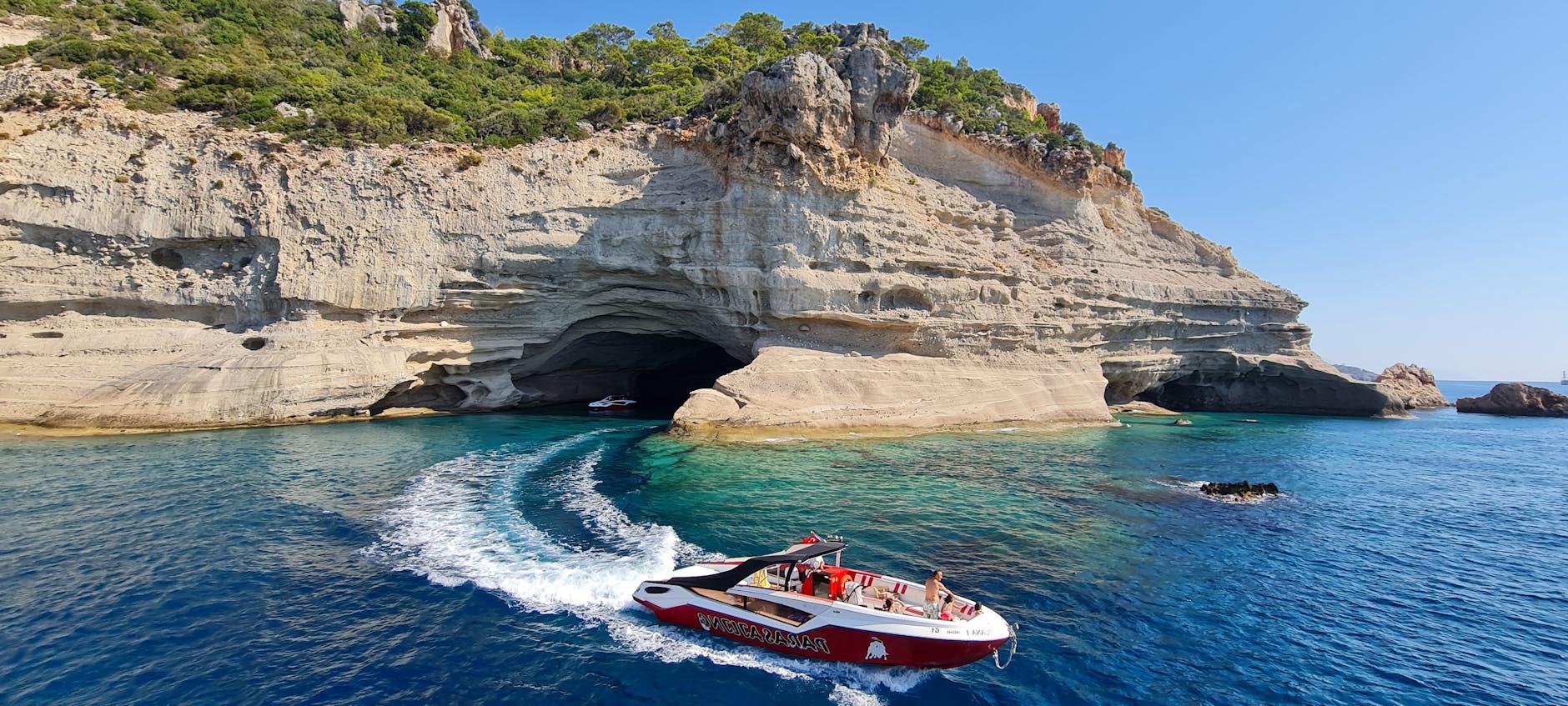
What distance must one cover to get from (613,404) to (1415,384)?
253ft

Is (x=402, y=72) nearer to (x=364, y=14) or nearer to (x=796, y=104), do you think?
(x=364, y=14)

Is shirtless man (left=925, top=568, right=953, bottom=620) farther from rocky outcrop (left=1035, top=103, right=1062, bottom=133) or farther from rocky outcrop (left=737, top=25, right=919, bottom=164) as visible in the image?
rocky outcrop (left=1035, top=103, right=1062, bottom=133)

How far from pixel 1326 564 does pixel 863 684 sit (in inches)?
473

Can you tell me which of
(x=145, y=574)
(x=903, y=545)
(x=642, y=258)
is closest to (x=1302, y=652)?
(x=903, y=545)

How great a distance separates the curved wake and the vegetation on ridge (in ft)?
74.3

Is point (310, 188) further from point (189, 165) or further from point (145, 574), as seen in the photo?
point (145, 574)

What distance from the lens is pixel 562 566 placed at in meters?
12.4

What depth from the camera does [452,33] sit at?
55.8 m

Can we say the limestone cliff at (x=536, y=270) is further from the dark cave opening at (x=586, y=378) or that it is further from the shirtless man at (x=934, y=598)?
the shirtless man at (x=934, y=598)

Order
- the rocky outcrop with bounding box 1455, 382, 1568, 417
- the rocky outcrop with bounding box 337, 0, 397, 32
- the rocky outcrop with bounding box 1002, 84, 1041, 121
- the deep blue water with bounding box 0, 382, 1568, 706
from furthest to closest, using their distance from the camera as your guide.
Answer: the rocky outcrop with bounding box 1002, 84, 1041, 121 < the rocky outcrop with bounding box 1455, 382, 1568, 417 < the rocky outcrop with bounding box 337, 0, 397, 32 < the deep blue water with bounding box 0, 382, 1568, 706

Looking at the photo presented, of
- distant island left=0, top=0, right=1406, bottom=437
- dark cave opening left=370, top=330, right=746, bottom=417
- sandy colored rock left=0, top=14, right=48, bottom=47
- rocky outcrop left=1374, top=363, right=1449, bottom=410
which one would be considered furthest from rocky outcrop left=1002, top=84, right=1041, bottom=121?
sandy colored rock left=0, top=14, right=48, bottom=47

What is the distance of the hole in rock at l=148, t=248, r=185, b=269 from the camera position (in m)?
28.6

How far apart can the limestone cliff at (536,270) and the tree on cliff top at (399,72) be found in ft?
6.63

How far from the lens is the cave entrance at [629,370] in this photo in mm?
39062
